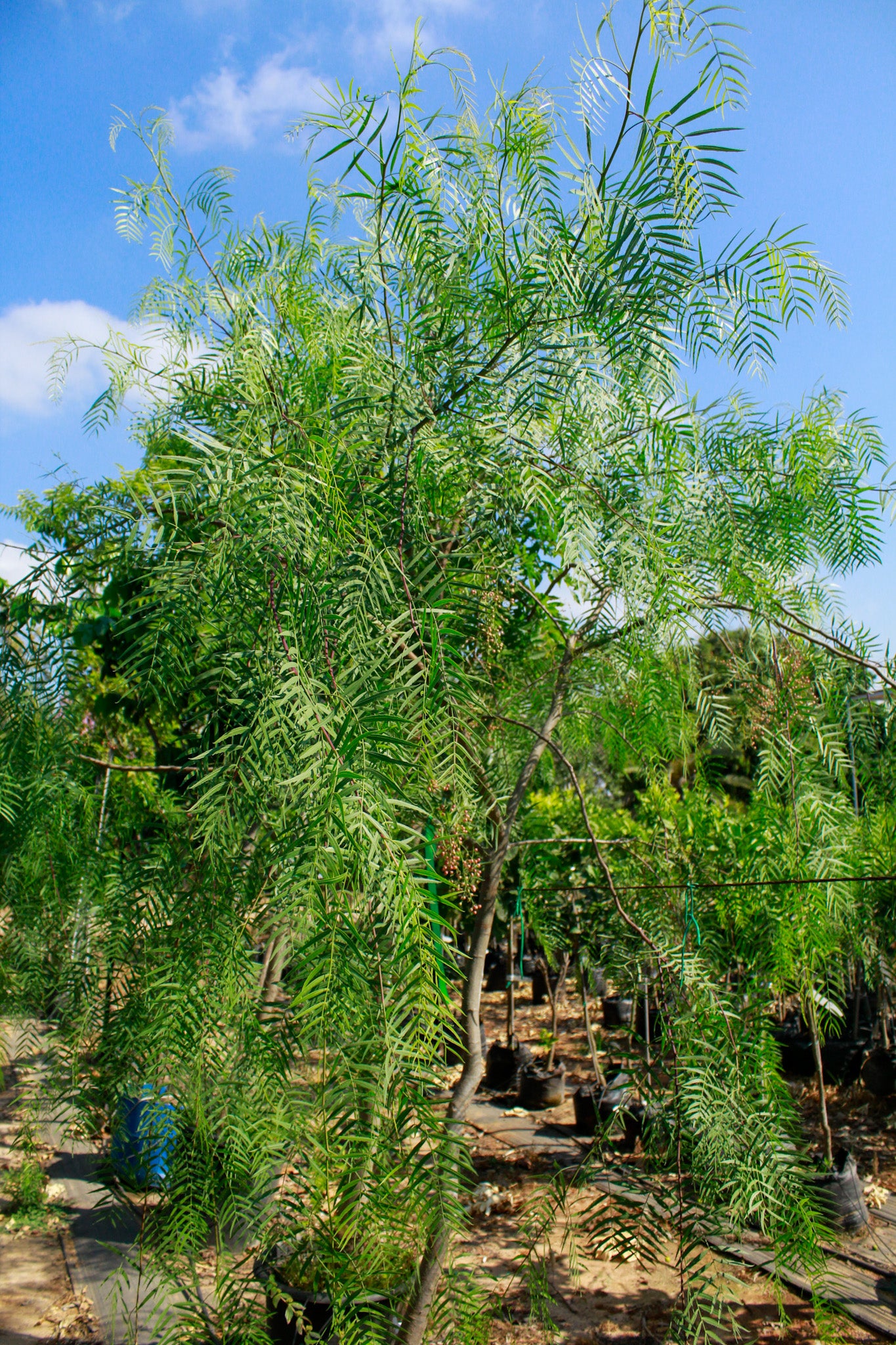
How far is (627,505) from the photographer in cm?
123

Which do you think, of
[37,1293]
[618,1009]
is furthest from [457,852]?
A: [618,1009]

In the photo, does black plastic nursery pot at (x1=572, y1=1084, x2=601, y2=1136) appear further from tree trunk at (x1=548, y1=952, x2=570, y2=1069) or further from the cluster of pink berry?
the cluster of pink berry

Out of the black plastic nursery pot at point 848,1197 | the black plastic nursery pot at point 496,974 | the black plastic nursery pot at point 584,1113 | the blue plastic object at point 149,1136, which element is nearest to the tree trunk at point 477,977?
the blue plastic object at point 149,1136

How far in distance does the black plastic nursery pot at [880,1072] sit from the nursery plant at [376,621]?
309 cm

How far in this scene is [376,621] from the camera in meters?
0.84

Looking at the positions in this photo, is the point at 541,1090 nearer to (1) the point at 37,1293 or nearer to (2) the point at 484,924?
(1) the point at 37,1293

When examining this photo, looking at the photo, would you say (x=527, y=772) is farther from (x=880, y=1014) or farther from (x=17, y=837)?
(x=880, y=1014)

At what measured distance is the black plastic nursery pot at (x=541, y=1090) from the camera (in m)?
4.29

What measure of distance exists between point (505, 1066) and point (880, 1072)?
1.88m

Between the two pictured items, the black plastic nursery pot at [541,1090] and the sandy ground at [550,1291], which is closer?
the sandy ground at [550,1291]

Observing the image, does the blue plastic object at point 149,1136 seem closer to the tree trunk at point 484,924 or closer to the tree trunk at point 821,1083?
the tree trunk at point 484,924

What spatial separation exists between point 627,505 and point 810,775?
90 centimetres

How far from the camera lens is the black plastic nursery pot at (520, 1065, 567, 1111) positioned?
4.29 metres

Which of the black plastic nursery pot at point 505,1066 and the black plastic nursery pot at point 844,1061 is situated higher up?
the black plastic nursery pot at point 844,1061
